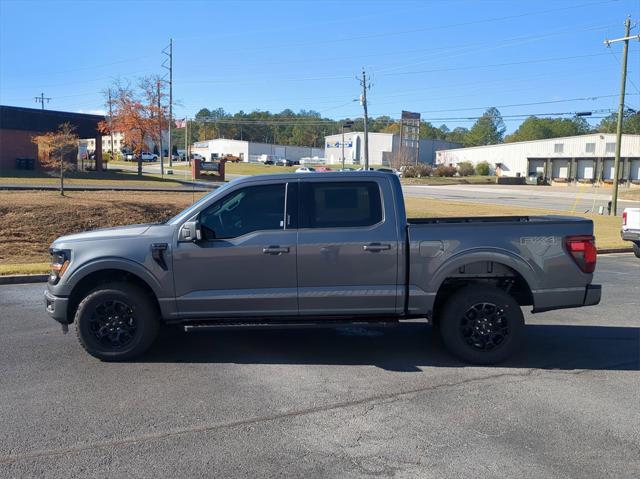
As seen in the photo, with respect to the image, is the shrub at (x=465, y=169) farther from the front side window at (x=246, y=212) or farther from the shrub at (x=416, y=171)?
the front side window at (x=246, y=212)

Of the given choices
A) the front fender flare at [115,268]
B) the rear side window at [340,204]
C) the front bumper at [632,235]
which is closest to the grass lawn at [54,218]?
the front bumper at [632,235]

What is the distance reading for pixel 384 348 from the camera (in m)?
6.52

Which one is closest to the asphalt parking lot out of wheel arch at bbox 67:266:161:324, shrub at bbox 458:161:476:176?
wheel arch at bbox 67:266:161:324

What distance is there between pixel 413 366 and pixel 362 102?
51.4 m

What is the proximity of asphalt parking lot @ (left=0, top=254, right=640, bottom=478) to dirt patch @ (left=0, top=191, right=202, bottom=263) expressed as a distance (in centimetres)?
907

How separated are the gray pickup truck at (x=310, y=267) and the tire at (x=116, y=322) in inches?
0.4

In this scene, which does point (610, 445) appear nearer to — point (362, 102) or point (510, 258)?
point (510, 258)

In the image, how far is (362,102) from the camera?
181 feet

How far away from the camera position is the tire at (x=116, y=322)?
5793 millimetres

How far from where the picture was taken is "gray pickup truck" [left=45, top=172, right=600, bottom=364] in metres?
5.74

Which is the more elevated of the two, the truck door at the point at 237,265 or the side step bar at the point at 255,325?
the truck door at the point at 237,265

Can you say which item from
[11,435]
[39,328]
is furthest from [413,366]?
[39,328]

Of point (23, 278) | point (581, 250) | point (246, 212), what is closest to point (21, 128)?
point (23, 278)

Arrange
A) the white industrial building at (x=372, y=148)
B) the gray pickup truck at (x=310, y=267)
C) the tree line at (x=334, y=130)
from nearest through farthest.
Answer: the gray pickup truck at (x=310, y=267)
the white industrial building at (x=372, y=148)
the tree line at (x=334, y=130)
